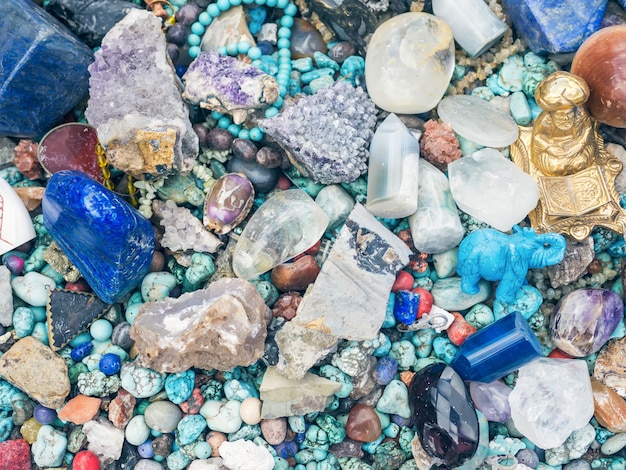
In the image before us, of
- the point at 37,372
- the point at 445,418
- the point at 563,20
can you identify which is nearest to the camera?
the point at 445,418

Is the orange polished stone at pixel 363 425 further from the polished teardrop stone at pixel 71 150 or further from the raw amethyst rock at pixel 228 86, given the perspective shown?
the polished teardrop stone at pixel 71 150

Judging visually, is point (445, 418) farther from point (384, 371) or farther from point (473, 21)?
point (473, 21)

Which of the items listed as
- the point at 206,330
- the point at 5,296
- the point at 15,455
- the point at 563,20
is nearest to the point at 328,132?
the point at 206,330

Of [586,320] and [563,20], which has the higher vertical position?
[563,20]

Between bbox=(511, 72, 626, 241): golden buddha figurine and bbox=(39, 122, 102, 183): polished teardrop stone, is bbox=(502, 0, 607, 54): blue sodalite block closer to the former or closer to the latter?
bbox=(511, 72, 626, 241): golden buddha figurine

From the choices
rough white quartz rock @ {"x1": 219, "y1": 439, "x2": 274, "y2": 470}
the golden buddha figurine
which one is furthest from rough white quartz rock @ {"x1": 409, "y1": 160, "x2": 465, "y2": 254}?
rough white quartz rock @ {"x1": 219, "y1": 439, "x2": 274, "y2": 470}

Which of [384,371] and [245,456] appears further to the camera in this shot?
[384,371]

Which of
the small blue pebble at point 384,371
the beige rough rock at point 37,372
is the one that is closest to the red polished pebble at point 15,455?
the beige rough rock at point 37,372
